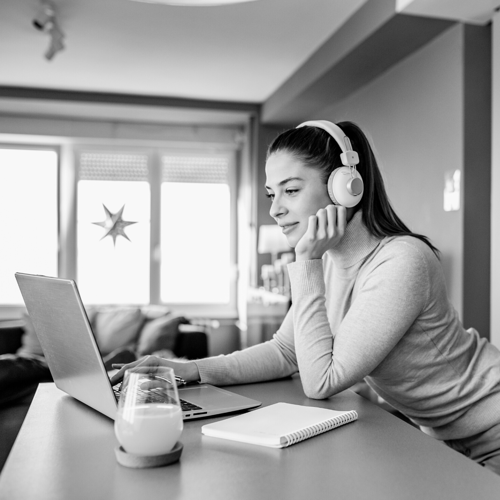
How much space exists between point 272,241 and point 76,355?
3988mm

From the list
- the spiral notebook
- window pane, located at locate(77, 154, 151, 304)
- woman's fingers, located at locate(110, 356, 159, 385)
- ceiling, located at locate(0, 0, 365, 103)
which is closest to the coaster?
the spiral notebook

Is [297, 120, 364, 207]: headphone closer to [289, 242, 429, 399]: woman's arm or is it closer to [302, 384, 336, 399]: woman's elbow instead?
[289, 242, 429, 399]: woman's arm

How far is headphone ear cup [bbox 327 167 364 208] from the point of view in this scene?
51.0 inches

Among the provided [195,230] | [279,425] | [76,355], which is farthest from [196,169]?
[279,425]

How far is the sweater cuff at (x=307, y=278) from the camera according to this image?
3.93 feet

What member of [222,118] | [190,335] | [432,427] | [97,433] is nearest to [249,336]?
[190,335]

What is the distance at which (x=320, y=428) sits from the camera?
0.90m

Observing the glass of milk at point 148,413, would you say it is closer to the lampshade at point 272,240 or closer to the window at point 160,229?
the lampshade at point 272,240

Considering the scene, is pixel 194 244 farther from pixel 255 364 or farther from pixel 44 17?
pixel 255 364

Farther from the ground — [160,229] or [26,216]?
[26,216]

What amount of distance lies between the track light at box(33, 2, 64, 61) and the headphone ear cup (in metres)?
2.64

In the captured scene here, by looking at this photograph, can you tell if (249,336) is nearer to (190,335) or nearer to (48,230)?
(190,335)

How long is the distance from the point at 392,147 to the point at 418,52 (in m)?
0.60

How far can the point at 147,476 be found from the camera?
28.4 inches
